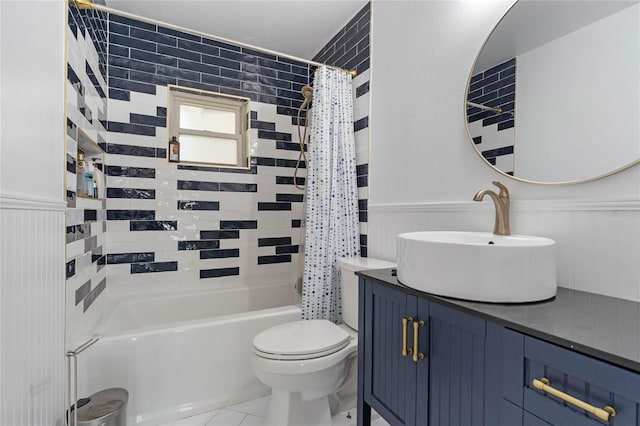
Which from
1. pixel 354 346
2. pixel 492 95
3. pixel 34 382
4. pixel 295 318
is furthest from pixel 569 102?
pixel 34 382

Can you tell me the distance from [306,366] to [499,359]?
84cm

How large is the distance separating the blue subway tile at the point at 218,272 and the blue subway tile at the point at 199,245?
0.61ft

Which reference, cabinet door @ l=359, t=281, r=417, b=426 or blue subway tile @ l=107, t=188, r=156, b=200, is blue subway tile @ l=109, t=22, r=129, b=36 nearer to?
blue subway tile @ l=107, t=188, r=156, b=200

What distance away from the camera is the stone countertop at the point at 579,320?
1.96ft

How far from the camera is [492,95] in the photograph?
1.34 m

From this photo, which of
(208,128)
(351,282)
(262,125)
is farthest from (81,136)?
(351,282)

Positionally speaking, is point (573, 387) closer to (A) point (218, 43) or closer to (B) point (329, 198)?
(B) point (329, 198)

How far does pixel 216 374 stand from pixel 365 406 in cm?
92

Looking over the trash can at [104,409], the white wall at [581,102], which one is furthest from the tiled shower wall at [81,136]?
the white wall at [581,102]

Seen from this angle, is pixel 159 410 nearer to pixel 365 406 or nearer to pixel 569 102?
pixel 365 406

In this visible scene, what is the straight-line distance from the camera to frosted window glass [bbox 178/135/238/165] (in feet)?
8.66

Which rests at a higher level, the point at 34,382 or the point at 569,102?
the point at 569,102

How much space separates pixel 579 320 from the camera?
0.76 m

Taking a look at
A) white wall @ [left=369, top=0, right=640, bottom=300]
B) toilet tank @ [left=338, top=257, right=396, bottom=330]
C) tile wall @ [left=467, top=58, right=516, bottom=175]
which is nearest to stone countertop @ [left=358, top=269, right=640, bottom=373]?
white wall @ [left=369, top=0, right=640, bottom=300]
